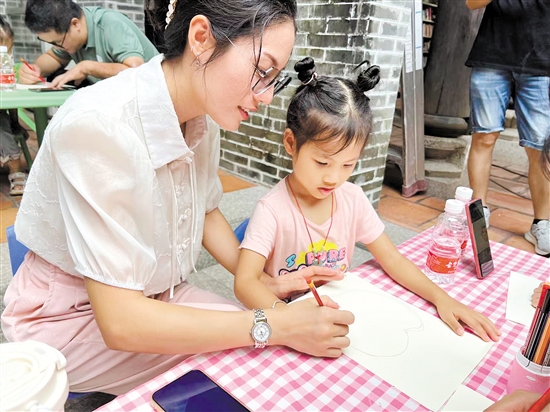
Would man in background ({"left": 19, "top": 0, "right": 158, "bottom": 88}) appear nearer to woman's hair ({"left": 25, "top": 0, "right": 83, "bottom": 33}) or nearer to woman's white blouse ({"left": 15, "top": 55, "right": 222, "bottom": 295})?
woman's hair ({"left": 25, "top": 0, "right": 83, "bottom": 33})

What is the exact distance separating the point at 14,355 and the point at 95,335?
1.51 feet

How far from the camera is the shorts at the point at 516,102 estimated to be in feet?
7.36

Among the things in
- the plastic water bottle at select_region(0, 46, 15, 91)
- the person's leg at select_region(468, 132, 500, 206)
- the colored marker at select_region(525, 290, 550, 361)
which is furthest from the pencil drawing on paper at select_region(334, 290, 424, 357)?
the plastic water bottle at select_region(0, 46, 15, 91)

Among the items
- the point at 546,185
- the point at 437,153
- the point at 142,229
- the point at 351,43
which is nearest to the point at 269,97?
the point at 142,229

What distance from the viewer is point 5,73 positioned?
238 cm

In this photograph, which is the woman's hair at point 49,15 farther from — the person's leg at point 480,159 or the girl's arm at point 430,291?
the person's leg at point 480,159

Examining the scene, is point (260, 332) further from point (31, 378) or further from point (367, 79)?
point (367, 79)

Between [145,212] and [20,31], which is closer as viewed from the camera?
[145,212]

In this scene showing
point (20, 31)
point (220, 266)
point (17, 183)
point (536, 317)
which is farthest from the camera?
point (20, 31)

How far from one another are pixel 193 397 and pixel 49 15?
252 cm

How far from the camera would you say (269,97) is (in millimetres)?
868

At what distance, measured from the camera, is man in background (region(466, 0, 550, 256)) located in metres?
2.19

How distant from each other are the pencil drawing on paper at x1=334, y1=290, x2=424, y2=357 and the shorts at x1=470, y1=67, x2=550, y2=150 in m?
1.85

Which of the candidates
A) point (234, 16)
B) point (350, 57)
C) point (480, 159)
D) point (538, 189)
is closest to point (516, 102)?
point (480, 159)
